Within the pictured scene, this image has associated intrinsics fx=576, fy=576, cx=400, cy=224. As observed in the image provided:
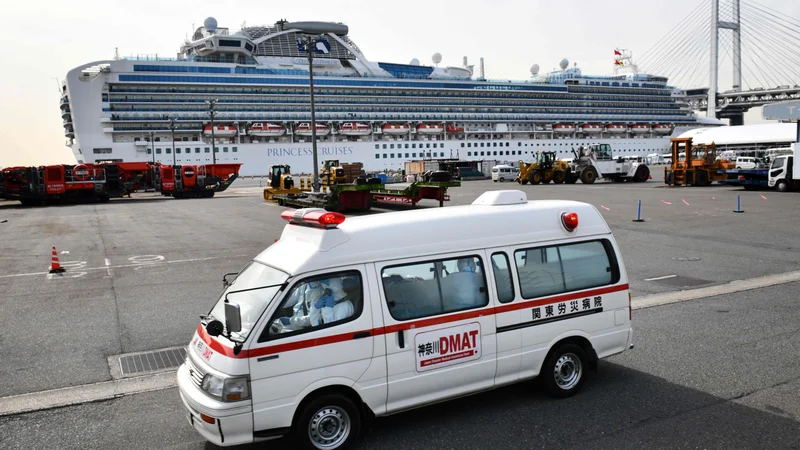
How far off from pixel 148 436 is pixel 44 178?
3459 centimetres

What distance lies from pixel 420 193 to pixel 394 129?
54.1 metres

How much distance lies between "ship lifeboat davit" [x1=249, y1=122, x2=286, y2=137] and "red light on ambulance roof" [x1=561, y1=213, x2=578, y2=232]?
6743cm

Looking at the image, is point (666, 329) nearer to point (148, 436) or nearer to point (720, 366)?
point (720, 366)

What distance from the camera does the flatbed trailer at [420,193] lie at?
2411cm

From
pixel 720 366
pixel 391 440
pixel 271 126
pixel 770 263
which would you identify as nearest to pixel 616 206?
pixel 770 263

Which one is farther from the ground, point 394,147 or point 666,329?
point 394,147

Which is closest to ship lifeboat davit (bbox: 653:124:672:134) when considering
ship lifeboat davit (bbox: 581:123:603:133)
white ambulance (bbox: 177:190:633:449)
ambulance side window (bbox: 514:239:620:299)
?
ship lifeboat davit (bbox: 581:123:603:133)

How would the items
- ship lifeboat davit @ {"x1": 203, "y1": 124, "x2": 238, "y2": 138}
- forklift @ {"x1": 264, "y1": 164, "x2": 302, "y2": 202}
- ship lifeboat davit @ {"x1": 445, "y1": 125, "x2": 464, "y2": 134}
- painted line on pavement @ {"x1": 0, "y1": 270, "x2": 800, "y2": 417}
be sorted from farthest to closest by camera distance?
ship lifeboat davit @ {"x1": 445, "y1": 125, "x2": 464, "y2": 134} → ship lifeboat davit @ {"x1": 203, "y1": 124, "x2": 238, "y2": 138} → forklift @ {"x1": 264, "y1": 164, "x2": 302, "y2": 202} → painted line on pavement @ {"x1": 0, "y1": 270, "x2": 800, "y2": 417}

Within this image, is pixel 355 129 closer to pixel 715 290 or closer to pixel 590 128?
pixel 590 128

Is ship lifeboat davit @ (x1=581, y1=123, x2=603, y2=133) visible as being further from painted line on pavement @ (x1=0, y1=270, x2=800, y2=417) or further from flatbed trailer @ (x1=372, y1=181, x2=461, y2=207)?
painted line on pavement @ (x1=0, y1=270, x2=800, y2=417)

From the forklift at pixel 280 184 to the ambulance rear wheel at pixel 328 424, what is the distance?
29.9 meters

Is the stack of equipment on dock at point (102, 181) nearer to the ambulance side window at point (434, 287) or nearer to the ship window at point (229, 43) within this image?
the ambulance side window at point (434, 287)

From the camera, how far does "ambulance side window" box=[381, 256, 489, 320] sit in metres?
4.82

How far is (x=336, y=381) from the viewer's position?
178 inches
